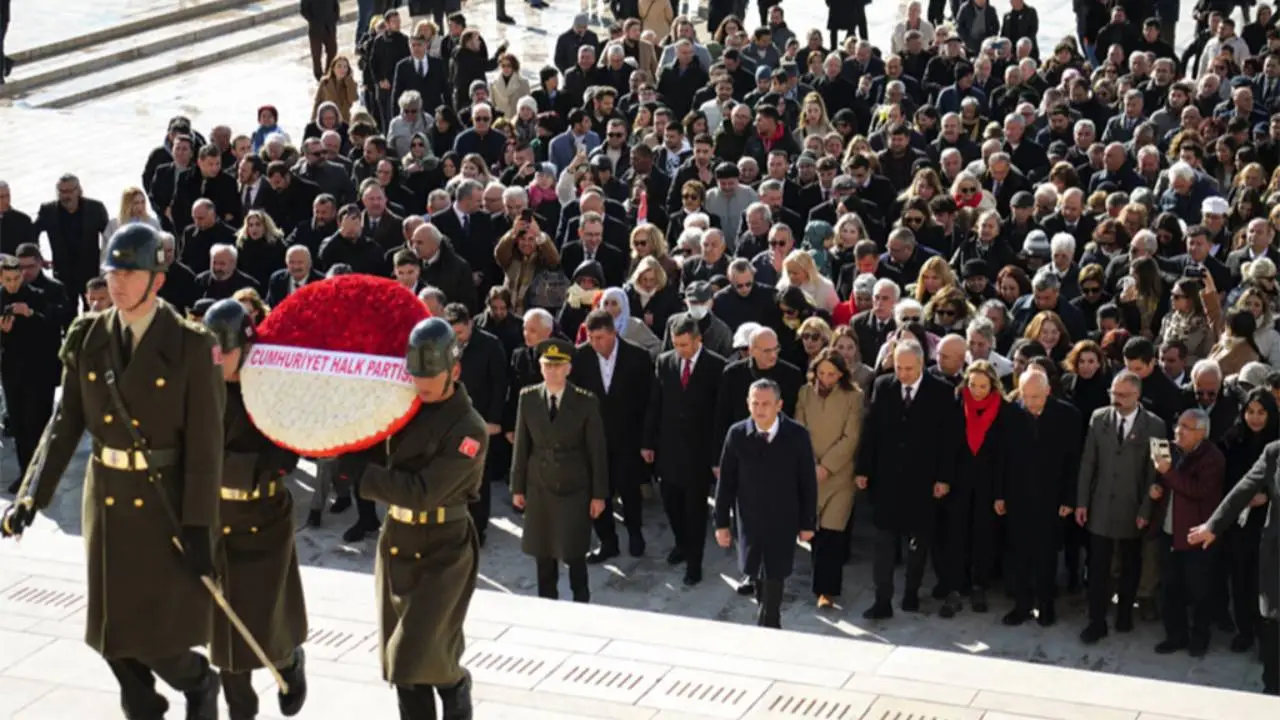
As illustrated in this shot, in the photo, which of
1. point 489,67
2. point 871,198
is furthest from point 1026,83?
point 489,67

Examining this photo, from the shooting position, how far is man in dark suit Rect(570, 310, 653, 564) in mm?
12344

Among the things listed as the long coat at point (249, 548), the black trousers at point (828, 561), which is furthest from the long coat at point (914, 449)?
the long coat at point (249, 548)

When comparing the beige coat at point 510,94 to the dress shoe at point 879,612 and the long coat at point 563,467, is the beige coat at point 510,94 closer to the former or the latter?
the long coat at point 563,467

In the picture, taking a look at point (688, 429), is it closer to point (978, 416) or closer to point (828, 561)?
point (828, 561)

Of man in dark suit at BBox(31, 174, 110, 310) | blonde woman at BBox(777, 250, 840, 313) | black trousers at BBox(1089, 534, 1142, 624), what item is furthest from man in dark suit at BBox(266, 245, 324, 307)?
black trousers at BBox(1089, 534, 1142, 624)

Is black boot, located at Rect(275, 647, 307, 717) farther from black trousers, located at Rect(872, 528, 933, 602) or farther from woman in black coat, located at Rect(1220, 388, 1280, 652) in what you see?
woman in black coat, located at Rect(1220, 388, 1280, 652)

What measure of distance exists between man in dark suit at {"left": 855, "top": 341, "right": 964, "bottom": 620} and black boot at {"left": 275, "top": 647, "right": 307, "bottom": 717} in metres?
4.37

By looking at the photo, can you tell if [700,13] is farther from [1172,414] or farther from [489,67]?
[1172,414]

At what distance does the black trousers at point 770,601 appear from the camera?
10828 millimetres

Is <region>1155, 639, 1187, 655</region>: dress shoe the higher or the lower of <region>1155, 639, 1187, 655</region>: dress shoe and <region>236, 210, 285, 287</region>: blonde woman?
the lower

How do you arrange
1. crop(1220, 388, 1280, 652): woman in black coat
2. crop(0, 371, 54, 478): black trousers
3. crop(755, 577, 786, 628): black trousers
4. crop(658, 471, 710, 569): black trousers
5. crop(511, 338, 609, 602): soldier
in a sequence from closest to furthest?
Result: crop(755, 577, 786, 628): black trousers, crop(1220, 388, 1280, 652): woman in black coat, crop(511, 338, 609, 602): soldier, crop(658, 471, 710, 569): black trousers, crop(0, 371, 54, 478): black trousers

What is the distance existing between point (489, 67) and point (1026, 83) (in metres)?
5.80

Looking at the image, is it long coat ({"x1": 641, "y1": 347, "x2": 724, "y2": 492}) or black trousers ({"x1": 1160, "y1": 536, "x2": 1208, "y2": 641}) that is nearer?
black trousers ({"x1": 1160, "y1": 536, "x2": 1208, "y2": 641})

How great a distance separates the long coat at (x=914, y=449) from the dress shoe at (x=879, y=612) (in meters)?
0.44
